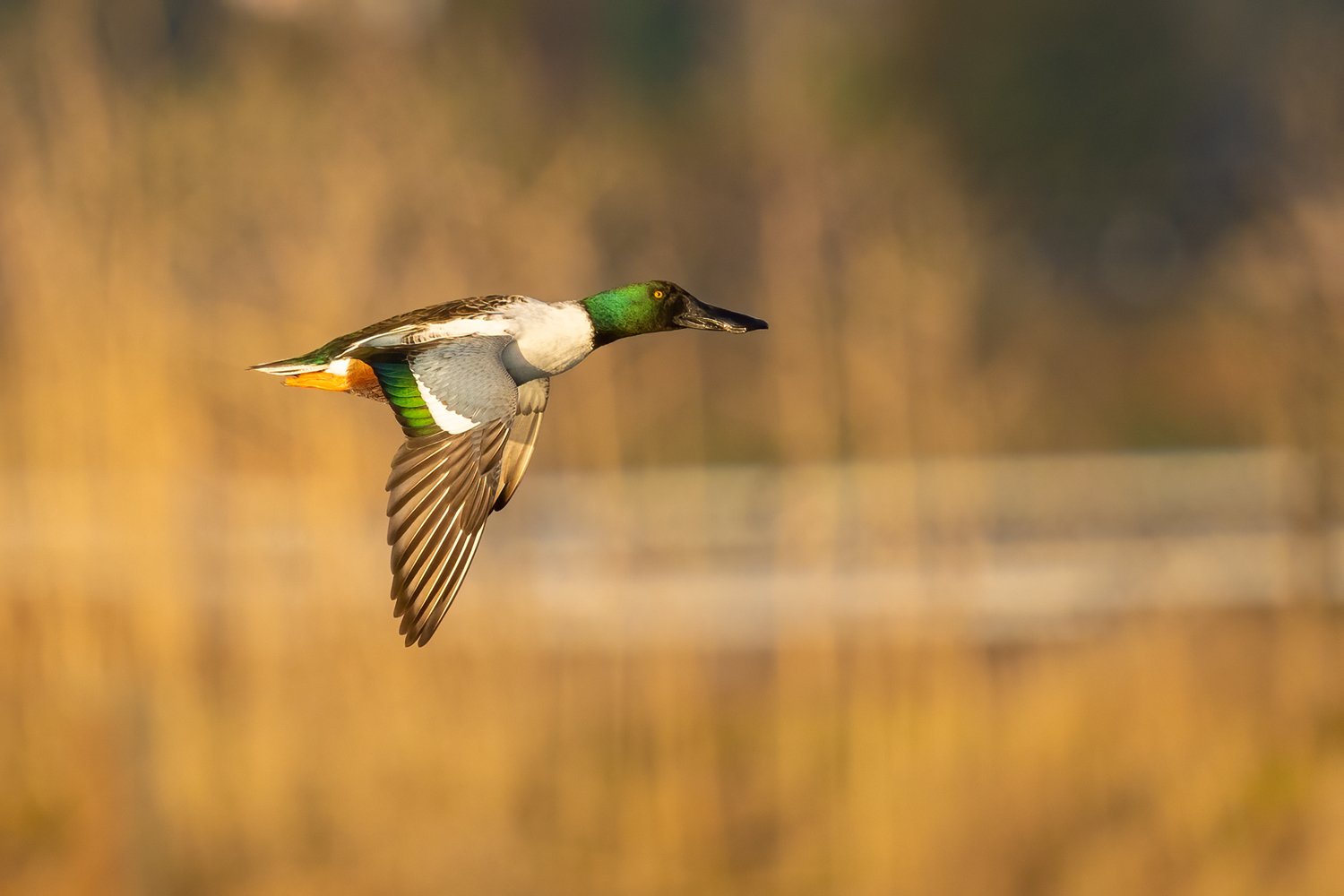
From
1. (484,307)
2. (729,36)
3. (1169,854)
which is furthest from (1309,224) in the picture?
(729,36)

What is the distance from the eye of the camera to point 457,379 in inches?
104

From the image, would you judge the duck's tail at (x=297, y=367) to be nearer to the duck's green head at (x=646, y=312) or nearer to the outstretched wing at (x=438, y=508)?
the outstretched wing at (x=438, y=508)

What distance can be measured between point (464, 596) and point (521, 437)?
19.4ft

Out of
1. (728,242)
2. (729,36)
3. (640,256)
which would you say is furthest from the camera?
(729,36)

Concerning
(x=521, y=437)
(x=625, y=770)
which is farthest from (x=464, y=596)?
(x=521, y=437)

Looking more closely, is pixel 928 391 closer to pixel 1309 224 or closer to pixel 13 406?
pixel 1309 224

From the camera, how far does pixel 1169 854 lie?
25.9 ft

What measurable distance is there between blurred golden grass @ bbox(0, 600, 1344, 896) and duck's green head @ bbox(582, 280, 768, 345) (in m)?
4.77

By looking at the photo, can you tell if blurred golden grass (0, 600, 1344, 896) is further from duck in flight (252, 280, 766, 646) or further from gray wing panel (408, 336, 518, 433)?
gray wing panel (408, 336, 518, 433)

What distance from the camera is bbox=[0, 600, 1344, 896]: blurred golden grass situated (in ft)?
25.8

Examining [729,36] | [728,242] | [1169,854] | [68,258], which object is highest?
[729,36]

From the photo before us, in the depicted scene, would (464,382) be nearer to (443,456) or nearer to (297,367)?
(443,456)

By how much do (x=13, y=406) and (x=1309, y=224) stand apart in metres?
5.88

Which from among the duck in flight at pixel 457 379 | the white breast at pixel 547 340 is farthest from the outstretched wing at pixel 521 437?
the white breast at pixel 547 340
